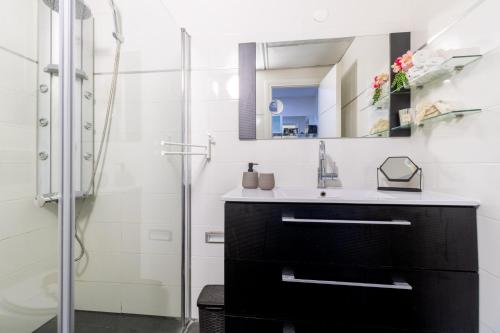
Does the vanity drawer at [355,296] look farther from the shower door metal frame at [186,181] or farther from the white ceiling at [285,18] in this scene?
the white ceiling at [285,18]

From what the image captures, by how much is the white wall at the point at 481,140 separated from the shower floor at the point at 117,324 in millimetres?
1336

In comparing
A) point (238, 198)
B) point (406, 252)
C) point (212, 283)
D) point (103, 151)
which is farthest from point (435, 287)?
point (103, 151)

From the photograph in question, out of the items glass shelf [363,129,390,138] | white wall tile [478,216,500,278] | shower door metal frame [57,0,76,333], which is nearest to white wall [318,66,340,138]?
glass shelf [363,129,390,138]

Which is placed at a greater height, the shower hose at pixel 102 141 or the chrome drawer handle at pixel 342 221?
the shower hose at pixel 102 141

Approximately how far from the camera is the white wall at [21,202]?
73 centimetres

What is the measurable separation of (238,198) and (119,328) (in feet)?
2.47

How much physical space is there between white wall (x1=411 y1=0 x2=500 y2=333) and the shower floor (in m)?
1.34

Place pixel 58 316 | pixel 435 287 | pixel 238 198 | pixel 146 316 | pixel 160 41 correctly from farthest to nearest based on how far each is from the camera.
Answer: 1. pixel 160 41
2. pixel 146 316
3. pixel 238 198
4. pixel 435 287
5. pixel 58 316

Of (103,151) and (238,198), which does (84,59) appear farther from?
(238,198)

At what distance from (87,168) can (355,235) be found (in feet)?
3.33

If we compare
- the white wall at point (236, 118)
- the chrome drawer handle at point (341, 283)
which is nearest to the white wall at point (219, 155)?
the white wall at point (236, 118)

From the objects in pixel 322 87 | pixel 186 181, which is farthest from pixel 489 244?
pixel 186 181

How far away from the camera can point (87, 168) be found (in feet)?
2.77

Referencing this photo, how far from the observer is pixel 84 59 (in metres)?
0.85
